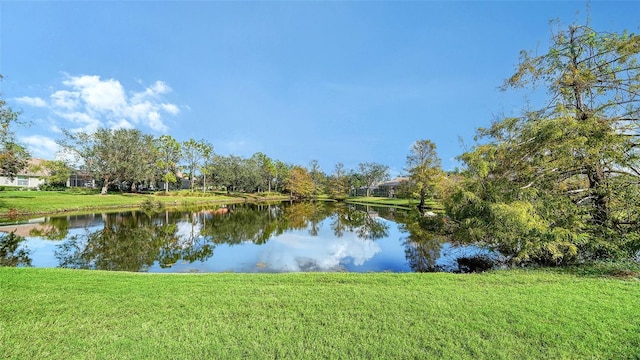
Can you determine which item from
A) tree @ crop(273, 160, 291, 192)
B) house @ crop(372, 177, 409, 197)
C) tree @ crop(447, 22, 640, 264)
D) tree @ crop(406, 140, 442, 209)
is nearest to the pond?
tree @ crop(447, 22, 640, 264)

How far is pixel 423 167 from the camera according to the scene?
98.4 feet

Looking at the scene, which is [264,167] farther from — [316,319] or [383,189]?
[316,319]

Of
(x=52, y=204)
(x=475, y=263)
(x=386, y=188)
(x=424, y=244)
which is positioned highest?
(x=386, y=188)

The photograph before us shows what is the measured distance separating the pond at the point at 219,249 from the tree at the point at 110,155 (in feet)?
70.0

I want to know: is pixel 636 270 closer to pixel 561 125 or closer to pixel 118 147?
pixel 561 125

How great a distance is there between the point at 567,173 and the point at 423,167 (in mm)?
22874

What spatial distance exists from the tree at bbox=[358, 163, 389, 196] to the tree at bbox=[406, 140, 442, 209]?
40054 mm

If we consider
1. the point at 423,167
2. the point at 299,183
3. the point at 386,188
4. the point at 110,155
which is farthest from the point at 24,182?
the point at 386,188

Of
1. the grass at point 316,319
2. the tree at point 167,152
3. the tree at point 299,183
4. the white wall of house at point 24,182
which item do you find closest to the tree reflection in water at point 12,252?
the grass at point 316,319

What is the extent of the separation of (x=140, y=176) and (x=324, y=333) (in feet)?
138

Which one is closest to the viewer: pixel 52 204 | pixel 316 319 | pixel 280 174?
pixel 316 319

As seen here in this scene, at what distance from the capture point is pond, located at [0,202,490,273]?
9.11 m

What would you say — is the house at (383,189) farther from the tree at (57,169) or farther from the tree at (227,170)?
the tree at (57,169)

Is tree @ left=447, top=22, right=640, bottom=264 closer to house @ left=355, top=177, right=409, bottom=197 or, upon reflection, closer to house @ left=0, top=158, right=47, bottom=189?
house @ left=0, top=158, right=47, bottom=189
